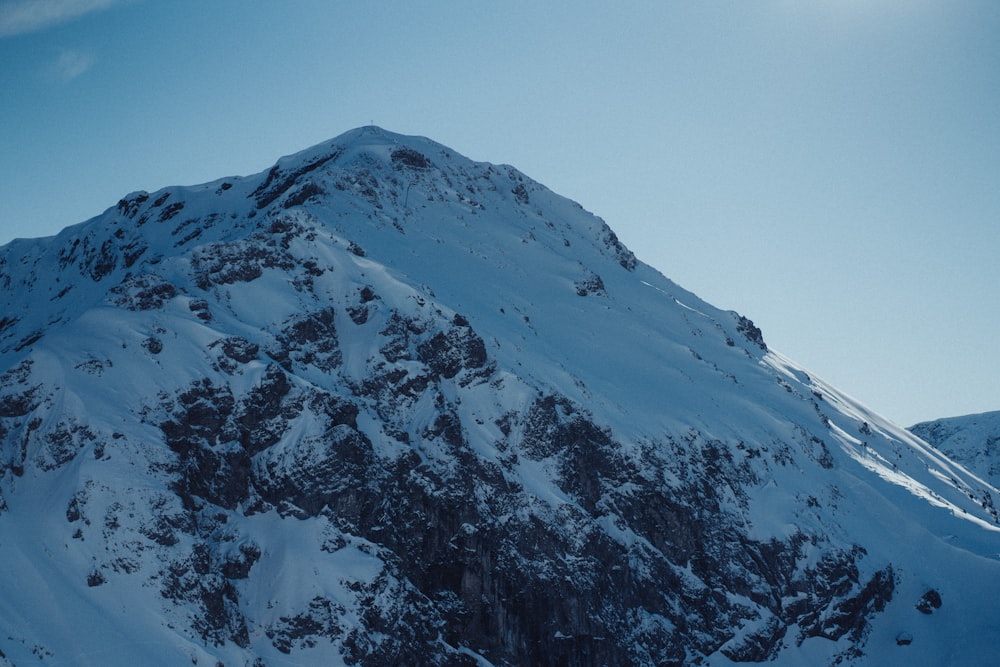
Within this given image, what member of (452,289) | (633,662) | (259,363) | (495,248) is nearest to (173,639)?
(259,363)

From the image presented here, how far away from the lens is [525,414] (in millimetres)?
84375

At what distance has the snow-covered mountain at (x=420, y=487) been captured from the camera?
66500mm

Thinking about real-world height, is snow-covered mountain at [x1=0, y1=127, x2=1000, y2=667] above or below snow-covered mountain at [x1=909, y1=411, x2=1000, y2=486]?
below

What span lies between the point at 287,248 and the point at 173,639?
138ft

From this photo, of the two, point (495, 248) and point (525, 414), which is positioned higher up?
point (495, 248)

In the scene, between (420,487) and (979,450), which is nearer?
(420,487)

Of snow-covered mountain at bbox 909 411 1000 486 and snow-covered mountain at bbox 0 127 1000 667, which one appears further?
snow-covered mountain at bbox 909 411 1000 486

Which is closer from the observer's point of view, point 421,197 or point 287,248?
point 287,248

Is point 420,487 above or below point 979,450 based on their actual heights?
below

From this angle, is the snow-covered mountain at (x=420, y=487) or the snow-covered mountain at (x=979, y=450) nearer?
the snow-covered mountain at (x=420, y=487)

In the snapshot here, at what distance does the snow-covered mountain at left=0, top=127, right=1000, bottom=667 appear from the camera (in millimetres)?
66500

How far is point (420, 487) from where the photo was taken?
7588 centimetres

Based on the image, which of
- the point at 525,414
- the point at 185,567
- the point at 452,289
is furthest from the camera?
the point at 452,289

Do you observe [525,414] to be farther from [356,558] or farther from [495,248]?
[495,248]
